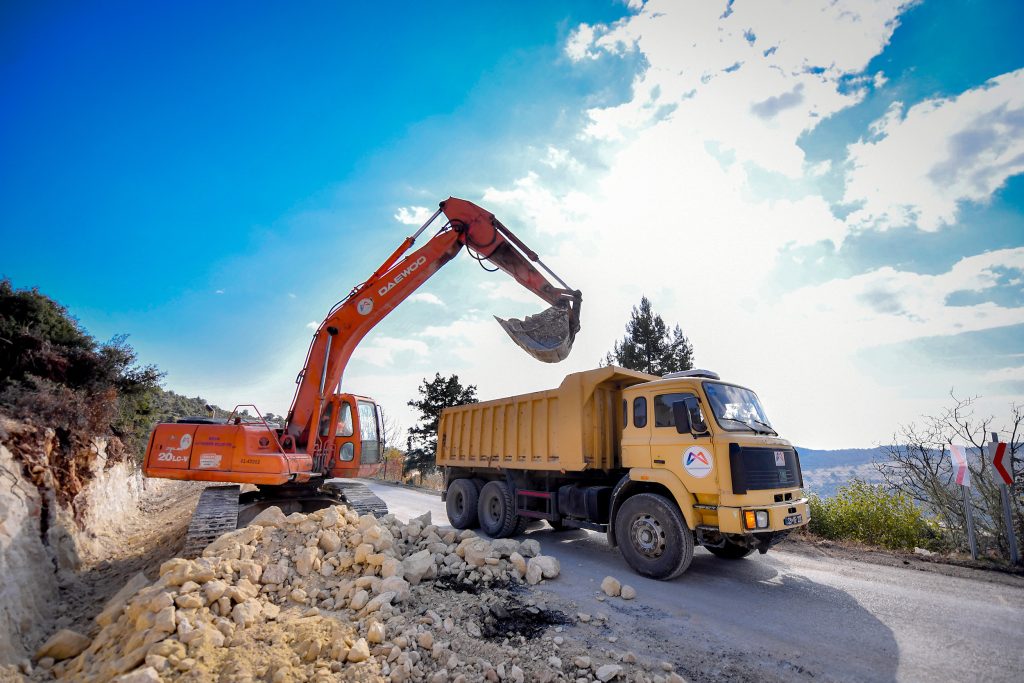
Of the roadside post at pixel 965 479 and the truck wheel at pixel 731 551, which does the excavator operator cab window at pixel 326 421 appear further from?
the roadside post at pixel 965 479

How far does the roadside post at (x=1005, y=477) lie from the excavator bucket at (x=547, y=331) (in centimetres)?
708

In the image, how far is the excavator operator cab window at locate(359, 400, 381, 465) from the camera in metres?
9.80

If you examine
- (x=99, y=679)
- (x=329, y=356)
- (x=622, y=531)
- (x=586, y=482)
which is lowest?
(x=99, y=679)

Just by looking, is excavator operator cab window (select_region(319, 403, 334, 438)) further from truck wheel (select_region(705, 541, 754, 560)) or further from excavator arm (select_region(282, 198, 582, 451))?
truck wheel (select_region(705, 541, 754, 560))

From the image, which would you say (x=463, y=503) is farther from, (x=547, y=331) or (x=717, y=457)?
A: (x=717, y=457)

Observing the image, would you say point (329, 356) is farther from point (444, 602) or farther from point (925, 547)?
point (925, 547)

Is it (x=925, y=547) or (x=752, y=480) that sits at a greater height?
(x=752, y=480)

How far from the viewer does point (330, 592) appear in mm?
5203

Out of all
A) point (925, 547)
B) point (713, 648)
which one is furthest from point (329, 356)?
point (925, 547)

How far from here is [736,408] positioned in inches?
278

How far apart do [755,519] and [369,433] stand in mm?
7222

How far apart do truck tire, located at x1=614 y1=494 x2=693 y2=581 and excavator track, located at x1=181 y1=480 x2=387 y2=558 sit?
378 cm

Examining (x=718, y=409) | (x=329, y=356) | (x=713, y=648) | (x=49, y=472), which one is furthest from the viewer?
(x=329, y=356)

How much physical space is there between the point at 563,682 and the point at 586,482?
4912mm
